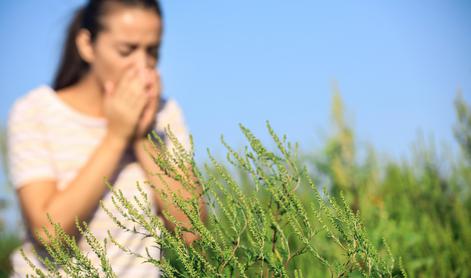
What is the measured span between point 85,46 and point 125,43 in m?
0.31

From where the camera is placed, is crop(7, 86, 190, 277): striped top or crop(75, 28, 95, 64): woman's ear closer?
crop(7, 86, 190, 277): striped top

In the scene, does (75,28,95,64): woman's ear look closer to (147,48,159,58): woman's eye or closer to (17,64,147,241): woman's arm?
(147,48,159,58): woman's eye

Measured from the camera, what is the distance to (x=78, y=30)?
2.76m

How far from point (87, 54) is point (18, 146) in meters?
0.59

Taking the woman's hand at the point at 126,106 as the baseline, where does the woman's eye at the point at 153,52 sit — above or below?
above

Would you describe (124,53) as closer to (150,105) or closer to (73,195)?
(150,105)

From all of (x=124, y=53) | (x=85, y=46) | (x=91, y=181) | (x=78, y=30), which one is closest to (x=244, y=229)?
(x=91, y=181)

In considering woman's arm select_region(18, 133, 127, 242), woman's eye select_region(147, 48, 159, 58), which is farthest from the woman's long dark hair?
woman's arm select_region(18, 133, 127, 242)

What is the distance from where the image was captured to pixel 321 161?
11.3ft

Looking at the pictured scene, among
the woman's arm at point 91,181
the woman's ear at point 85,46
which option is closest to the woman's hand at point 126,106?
the woman's arm at point 91,181

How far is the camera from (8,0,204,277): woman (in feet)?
6.30

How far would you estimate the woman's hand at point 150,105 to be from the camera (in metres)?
2.17

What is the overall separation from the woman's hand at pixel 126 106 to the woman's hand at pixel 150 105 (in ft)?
0.18

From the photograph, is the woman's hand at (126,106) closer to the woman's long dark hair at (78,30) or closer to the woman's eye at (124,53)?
the woman's eye at (124,53)
